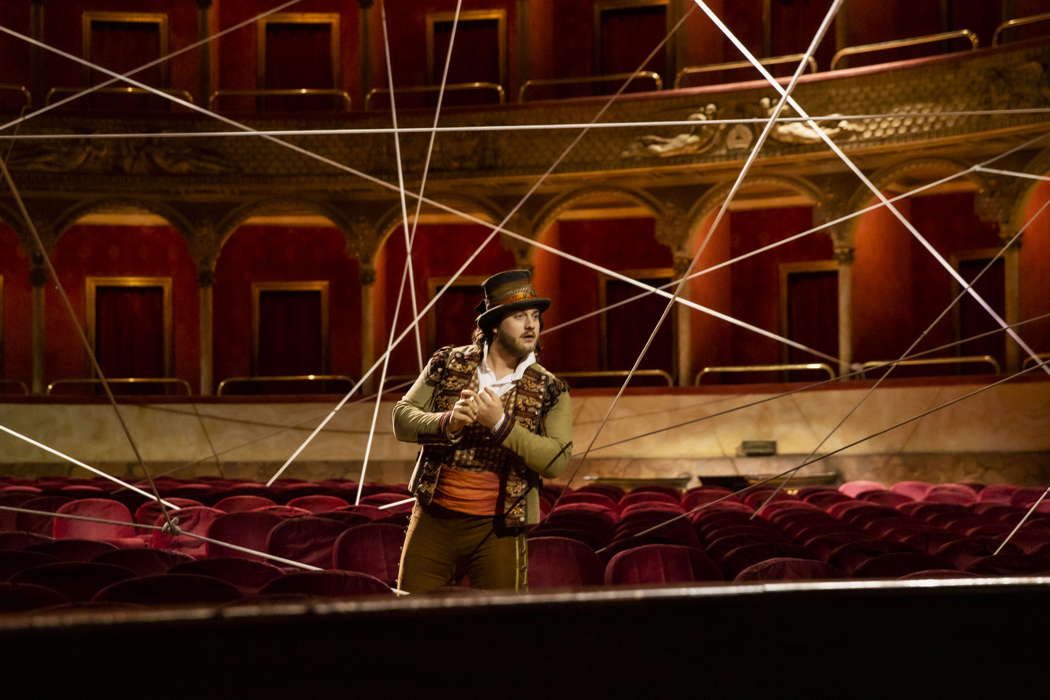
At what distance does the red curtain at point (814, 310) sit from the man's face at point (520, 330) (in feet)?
50.9

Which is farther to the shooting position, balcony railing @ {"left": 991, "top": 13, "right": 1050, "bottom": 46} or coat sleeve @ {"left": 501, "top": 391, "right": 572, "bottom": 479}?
balcony railing @ {"left": 991, "top": 13, "right": 1050, "bottom": 46}

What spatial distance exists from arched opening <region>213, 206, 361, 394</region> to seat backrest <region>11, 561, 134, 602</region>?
16.0m

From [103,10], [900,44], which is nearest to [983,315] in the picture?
[900,44]

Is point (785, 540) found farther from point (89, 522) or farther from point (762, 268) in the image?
point (762, 268)

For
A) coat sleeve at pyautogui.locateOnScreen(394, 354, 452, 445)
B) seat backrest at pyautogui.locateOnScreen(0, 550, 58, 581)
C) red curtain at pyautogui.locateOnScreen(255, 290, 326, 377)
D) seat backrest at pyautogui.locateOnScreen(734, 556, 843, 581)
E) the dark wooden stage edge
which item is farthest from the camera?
red curtain at pyautogui.locateOnScreen(255, 290, 326, 377)

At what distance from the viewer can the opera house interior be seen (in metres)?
13.5

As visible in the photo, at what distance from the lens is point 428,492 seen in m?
3.96

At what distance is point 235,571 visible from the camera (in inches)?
176

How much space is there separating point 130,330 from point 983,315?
13.7 metres

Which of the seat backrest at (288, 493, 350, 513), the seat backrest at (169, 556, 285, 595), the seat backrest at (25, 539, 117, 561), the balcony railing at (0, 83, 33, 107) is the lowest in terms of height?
the seat backrest at (288, 493, 350, 513)

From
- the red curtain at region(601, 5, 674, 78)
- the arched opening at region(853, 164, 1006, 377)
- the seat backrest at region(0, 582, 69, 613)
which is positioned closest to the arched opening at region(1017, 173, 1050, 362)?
the arched opening at region(853, 164, 1006, 377)

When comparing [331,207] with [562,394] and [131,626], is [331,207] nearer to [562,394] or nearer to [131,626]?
[562,394]

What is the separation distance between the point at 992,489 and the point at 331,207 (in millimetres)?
10429

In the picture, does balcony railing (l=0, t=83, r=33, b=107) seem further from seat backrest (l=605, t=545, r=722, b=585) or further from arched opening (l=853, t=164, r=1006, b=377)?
seat backrest (l=605, t=545, r=722, b=585)
